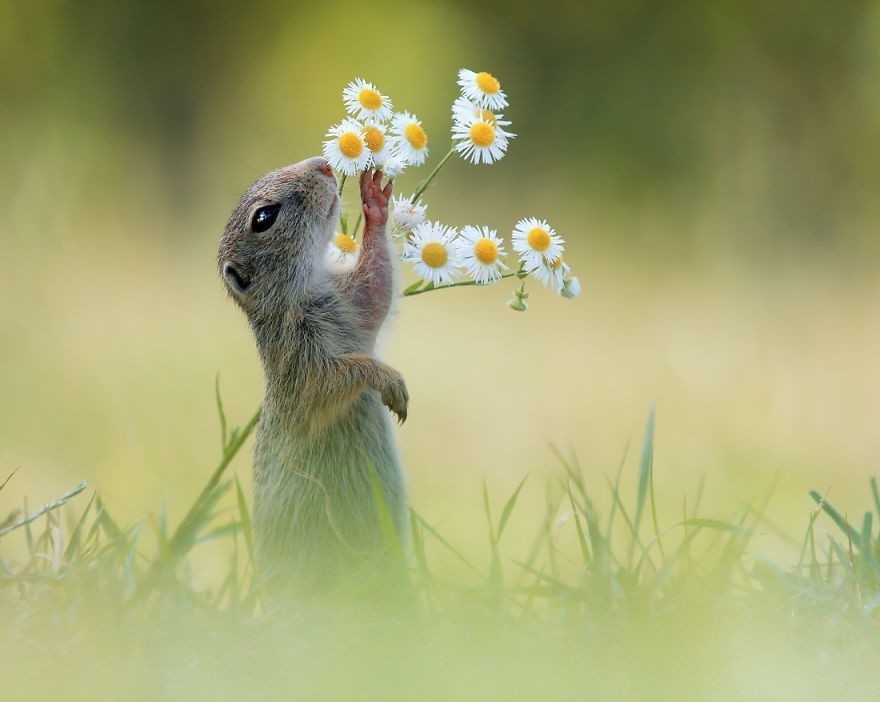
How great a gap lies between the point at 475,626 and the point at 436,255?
0.76 m

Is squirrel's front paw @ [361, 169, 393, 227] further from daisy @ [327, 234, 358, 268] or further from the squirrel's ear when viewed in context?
the squirrel's ear

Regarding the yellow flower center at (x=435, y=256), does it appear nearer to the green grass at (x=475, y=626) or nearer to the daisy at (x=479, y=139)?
the daisy at (x=479, y=139)

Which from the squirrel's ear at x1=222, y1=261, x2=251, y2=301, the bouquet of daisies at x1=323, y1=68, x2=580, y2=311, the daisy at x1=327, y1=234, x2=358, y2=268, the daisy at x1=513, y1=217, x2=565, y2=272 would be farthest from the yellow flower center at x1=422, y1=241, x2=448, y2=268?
the squirrel's ear at x1=222, y1=261, x2=251, y2=301

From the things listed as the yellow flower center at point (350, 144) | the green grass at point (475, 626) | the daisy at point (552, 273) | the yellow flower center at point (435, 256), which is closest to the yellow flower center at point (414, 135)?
the yellow flower center at point (350, 144)

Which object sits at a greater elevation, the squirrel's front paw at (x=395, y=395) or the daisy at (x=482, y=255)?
the daisy at (x=482, y=255)

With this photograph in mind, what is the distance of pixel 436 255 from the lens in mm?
2189

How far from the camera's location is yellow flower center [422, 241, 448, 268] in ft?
7.19

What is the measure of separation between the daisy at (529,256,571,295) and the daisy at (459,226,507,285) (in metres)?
0.07

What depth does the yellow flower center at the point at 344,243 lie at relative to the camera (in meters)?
2.52

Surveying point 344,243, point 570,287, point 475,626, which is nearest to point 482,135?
point 570,287

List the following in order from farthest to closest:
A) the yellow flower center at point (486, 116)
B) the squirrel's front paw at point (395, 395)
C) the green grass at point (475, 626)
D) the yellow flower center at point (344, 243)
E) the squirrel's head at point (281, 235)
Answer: the yellow flower center at point (344, 243), the squirrel's head at point (281, 235), the yellow flower center at point (486, 116), the squirrel's front paw at point (395, 395), the green grass at point (475, 626)

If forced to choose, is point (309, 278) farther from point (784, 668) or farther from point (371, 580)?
point (784, 668)

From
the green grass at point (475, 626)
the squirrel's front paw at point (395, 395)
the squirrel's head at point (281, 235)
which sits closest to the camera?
the green grass at point (475, 626)

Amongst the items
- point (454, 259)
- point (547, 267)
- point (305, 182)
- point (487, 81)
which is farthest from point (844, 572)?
point (305, 182)
